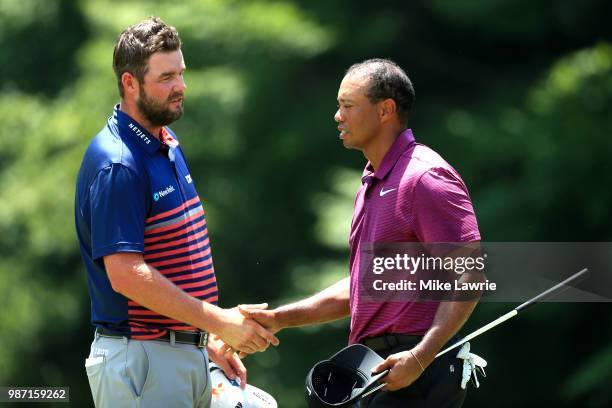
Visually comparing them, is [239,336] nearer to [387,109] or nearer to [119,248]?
[119,248]

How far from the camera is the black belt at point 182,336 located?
4.02 metres

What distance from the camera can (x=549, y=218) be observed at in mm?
10406

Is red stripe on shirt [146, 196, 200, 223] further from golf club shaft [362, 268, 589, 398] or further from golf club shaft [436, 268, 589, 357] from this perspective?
golf club shaft [436, 268, 589, 357]

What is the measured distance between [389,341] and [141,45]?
4.22 feet

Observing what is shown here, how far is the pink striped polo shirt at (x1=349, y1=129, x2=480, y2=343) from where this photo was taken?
3.87m

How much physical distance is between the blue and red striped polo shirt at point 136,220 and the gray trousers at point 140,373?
0.05 m

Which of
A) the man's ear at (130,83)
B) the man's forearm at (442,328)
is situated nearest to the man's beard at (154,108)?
the man's ear at (130,83)

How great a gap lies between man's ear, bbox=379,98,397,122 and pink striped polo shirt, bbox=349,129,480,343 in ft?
0.28

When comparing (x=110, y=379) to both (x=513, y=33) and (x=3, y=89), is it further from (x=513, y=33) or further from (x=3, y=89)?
(x=3, y=89)

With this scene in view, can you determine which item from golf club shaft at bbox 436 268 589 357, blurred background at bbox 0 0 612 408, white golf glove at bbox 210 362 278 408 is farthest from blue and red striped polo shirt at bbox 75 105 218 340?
blurred background at bbox 0 0 612 408

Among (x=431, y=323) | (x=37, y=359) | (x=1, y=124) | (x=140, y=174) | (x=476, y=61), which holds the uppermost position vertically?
(x=476, y=61)

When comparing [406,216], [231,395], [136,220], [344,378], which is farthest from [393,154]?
[231,395]

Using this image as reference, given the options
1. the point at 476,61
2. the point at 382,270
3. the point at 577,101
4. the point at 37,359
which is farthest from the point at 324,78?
the point at 382,270

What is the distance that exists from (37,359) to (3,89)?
320cm
